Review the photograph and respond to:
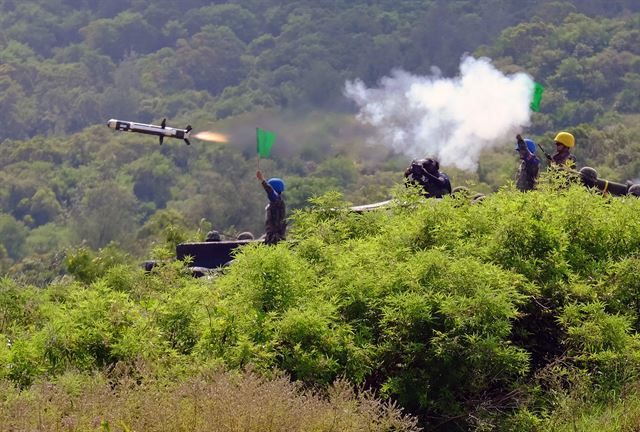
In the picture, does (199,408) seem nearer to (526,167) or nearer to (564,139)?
(526,167)

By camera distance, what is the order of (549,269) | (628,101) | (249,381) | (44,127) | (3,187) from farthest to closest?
1. (44,127)
2. (3,187)
3. (628,101)
4. (549,269)
5. (249,381)

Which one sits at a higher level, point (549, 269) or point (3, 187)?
point (549, 269)

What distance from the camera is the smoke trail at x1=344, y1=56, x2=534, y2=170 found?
104 ft

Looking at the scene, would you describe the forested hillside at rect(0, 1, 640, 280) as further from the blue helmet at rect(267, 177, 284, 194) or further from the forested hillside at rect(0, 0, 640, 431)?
the forested hillside at rect(0, 0, 640, 431)

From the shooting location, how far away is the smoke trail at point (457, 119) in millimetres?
31641

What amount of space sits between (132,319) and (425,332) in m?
2.70

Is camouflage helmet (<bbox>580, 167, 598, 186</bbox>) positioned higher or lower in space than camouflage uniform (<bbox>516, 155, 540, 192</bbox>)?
higher

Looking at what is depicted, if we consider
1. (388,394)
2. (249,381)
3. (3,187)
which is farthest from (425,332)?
(3,187)

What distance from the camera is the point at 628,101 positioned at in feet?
267

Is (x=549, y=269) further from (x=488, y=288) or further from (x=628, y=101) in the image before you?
(x=628, y=101)

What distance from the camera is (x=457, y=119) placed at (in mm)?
34969

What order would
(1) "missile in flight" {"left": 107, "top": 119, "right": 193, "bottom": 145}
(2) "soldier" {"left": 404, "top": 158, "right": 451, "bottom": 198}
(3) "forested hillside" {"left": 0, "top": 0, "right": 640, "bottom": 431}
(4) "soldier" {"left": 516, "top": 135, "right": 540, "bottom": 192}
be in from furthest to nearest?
1. (1) "missile in flight" {"left": 107, "top": 119, "right": 193, "bottom": 145}
2. (2) "soldier" {"left": 404, "top": 158, "right": 451, "bottom": 198}
3. (4) "soldier" {"left": 516, "top": 135, "right": 540, "bottom": 192}
4. (3) "forested hillside" {"left": 0, "top": 0, "right": 640, "bottom": 431}

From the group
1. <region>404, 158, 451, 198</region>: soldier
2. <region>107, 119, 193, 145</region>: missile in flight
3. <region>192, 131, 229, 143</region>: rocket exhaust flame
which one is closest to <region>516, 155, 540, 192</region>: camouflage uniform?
<region>404, 158, 451, 198</region>: soldier

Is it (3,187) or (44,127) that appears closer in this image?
(3,187)
